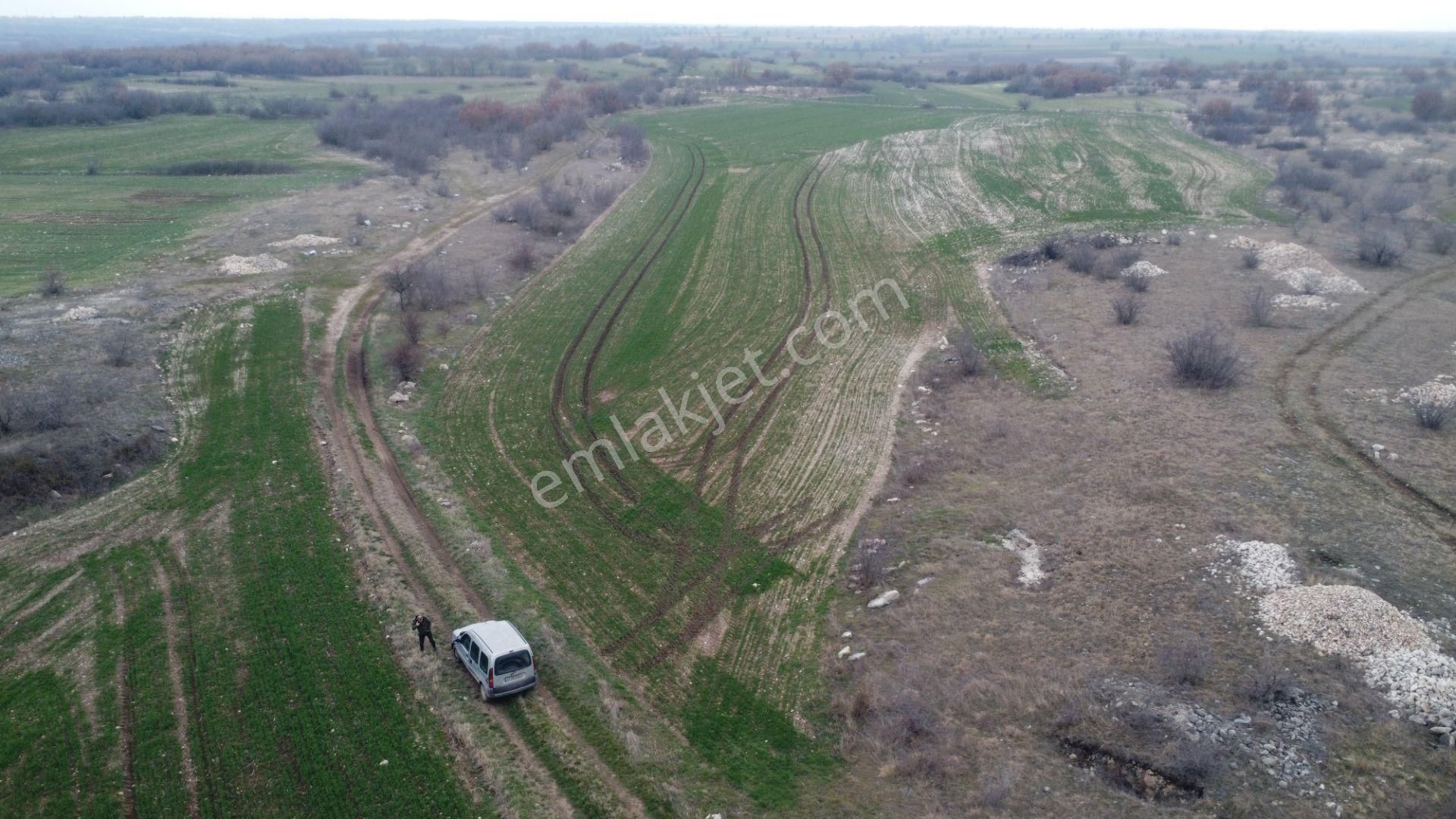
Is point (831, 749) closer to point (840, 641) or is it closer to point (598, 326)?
point (840, 641)

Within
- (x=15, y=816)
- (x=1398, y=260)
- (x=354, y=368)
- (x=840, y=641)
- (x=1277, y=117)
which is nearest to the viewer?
(x=15, y=816)

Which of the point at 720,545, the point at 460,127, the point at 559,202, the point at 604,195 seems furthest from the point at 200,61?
the point at 720,545

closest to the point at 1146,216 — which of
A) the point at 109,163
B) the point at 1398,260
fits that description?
the point at 1398,260

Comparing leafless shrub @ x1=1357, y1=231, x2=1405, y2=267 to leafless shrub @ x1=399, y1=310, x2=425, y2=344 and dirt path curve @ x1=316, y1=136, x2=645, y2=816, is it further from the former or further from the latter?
leafless shrub @ x1=399, y1=310, x2=425, y2=344

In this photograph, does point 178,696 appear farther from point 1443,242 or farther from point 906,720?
point 1443,242

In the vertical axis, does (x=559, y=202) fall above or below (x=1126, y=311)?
above
